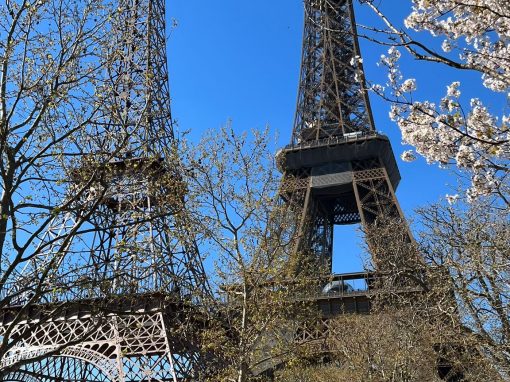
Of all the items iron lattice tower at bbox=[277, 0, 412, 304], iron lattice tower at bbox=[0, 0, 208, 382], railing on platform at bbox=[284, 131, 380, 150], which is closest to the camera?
iron lattice tower at bbox=[0, 0, 208, 382]

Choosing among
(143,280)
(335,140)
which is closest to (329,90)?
(335,140)

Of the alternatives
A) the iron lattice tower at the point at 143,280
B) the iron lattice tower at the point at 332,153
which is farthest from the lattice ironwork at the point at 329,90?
the iron lattice tower at the point at 143,280

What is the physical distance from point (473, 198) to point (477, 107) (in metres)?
1.48

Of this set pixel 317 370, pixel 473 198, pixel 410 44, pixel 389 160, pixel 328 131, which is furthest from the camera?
pixel 328 131

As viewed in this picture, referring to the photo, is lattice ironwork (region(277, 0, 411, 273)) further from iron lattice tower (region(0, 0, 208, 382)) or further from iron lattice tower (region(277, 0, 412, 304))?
iron lattice tower (region(0, 0, 208, 382))

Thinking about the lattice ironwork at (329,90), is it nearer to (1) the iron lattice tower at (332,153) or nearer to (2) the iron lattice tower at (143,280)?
(1) the iron lattice tower at (332,153)

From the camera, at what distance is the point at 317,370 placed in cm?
2883

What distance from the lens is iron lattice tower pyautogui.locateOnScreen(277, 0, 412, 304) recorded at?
39781mm

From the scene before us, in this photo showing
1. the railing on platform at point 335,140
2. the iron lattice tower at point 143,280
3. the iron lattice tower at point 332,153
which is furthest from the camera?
the railing on platform at point 335,140

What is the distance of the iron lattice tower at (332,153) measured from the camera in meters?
39.8

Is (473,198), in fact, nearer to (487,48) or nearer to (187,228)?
(487,48)

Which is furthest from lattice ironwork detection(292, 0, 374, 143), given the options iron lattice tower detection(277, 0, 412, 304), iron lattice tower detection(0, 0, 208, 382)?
iron lattice tower detection(0, 0, 208, 382)

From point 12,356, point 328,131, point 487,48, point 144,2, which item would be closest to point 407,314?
point 12,356

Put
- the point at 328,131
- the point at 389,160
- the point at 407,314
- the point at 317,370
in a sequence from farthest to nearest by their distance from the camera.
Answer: the point at 328,131
the point at 389,160
the point at 317,370
the point at 407,314
